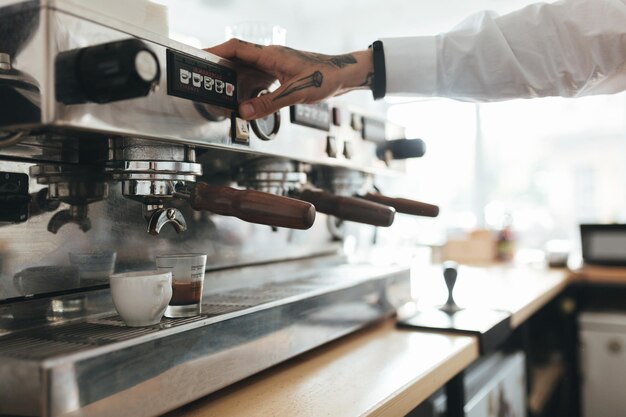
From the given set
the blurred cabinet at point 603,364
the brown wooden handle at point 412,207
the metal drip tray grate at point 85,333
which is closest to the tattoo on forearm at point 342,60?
the brown wooden handle at point 412,207

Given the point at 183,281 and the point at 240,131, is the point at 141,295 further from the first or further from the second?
the point at 240,131

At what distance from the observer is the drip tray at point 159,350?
52cm

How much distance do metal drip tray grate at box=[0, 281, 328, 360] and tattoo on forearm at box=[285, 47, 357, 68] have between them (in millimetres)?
367

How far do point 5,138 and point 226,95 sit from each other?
0.27 metres

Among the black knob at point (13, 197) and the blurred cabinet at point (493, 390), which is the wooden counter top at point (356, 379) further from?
the black knob at point (13, 197)

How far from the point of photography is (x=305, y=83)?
31.4 inches

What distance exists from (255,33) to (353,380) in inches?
25.4

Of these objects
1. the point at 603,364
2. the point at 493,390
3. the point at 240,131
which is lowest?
the point at 603,364

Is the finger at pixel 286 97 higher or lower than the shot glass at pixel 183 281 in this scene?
higher

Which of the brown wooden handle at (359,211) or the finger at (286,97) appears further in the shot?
the brown wooden handle at (359,211)

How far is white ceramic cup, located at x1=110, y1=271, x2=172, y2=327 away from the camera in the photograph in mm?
629

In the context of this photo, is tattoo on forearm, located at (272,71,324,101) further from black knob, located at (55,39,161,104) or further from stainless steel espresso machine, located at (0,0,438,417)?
Result: black knob, located at (55,39,161,104)

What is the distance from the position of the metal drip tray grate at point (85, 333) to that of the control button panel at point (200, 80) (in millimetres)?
274

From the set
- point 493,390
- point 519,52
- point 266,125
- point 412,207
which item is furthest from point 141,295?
point 493,390
